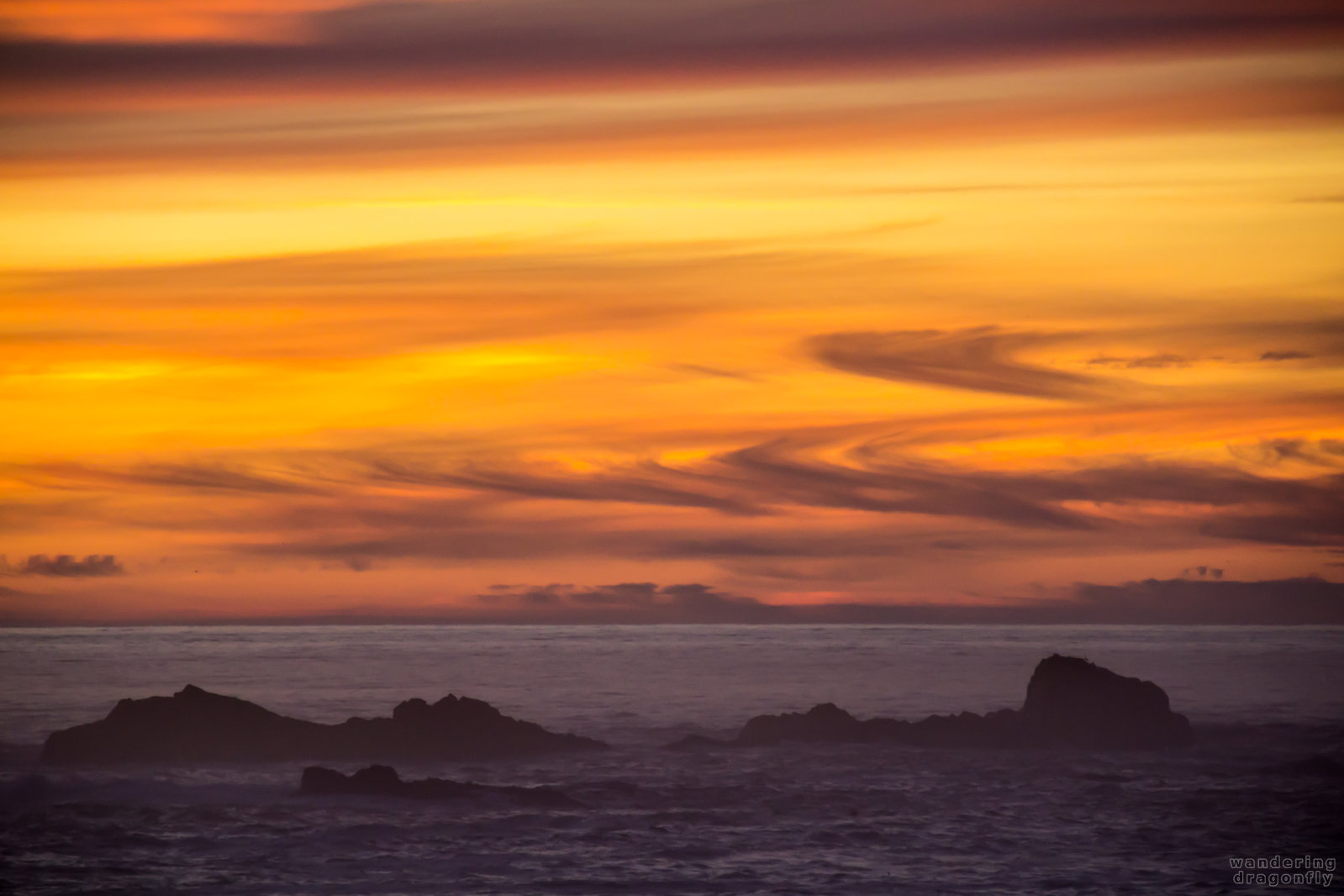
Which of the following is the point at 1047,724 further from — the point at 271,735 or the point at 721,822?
the point at 271,735

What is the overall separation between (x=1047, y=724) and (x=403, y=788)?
95.7 feet

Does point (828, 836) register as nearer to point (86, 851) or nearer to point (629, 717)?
point (86, 851)

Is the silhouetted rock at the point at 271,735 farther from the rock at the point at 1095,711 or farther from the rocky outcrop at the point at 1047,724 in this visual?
the rock at the point at 1095,711

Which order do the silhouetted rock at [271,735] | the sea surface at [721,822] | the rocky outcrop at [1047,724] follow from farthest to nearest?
the rocky outcrop at [1047,724]
the silhouetted rock at [271,735]
the sea surface at [721,822]

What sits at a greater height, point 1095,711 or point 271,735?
point 1095,711

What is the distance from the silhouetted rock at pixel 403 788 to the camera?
4381cm

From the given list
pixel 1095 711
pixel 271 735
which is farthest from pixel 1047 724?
pixel 271 735

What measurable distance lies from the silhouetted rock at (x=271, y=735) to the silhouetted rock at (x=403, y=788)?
885cm

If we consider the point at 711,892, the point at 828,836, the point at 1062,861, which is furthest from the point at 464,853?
the point at 1062,861

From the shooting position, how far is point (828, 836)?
40.1 metres

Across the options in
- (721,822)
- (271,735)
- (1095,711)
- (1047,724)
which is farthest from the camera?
(1095,711)

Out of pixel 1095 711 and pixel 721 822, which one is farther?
pixel 1095 711

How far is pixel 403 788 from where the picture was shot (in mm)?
44125

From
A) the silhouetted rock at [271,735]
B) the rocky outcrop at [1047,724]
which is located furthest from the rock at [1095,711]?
the silhouetted rock at [271,735]
